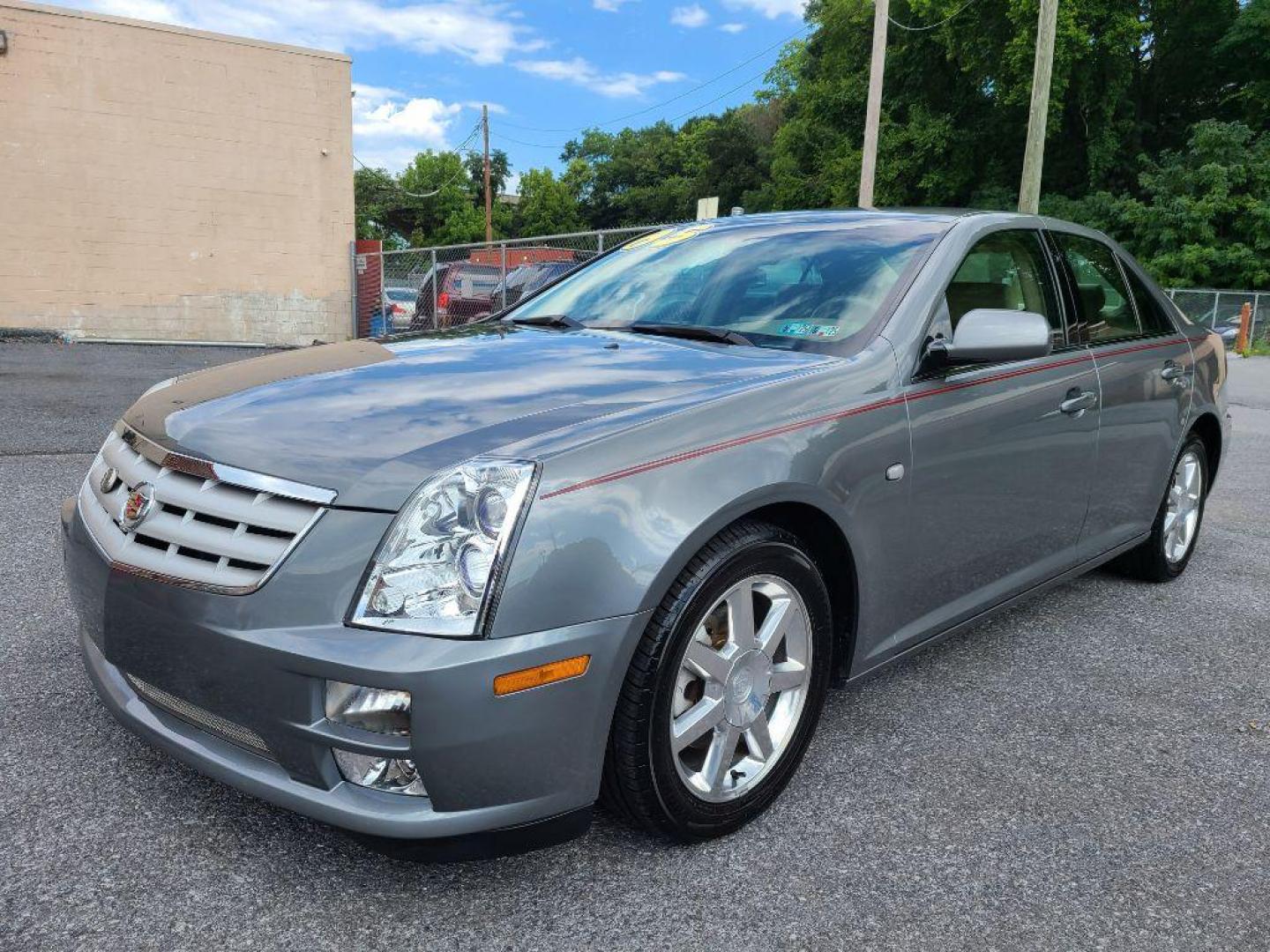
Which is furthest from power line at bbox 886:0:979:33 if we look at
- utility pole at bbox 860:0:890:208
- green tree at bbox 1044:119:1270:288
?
utility pole at bbox 860:0:890:208

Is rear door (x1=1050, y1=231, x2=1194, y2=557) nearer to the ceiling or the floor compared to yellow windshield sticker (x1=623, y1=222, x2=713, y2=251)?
nearer to the floor

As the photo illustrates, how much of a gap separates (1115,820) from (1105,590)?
2.08 metres

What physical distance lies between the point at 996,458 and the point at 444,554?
1.83m

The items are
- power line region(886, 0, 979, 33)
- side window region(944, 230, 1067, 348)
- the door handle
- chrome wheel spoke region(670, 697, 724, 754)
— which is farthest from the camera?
power line region(886, 0, 979, 33)

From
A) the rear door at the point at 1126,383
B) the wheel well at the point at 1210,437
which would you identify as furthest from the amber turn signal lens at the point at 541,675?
the wheel well at the point at 1210,437

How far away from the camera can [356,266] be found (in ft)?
64.7

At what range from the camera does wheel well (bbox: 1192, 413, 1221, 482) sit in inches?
175

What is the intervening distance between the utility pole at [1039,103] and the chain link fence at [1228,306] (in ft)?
39.8

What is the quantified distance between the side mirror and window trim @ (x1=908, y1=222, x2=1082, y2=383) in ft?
0.14

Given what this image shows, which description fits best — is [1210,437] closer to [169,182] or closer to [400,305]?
[400,305]

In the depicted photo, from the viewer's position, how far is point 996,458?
299cm

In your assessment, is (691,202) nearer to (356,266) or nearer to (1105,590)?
Result: (356,266)

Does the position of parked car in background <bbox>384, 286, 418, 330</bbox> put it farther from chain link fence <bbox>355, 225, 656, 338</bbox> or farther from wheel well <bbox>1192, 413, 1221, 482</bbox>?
wheel well <bbox>1192, 413, 1221, 482</bbox>

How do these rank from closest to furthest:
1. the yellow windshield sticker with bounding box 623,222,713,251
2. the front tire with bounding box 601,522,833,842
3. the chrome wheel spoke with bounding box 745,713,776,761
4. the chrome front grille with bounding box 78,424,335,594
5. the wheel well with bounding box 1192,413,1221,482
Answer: the chrome front grille with bounding box 78,424,335,594, the front tire with bounding box 601,522,833,842, the chrome wheel spoke with bounding box 745,713,776,761, the yellow windshield sticker with bounding box 623,222,713,251, the wheel well with bounding box 1192,413,1221,482
